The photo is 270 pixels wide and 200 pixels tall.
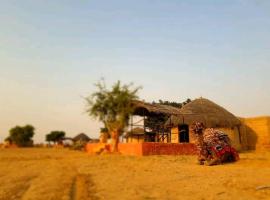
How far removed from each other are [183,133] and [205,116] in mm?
2370

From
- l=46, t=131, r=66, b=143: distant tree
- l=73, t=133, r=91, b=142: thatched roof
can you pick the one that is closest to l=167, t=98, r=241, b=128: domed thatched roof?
l=73, t=133, r=91, b=142: thatched roof

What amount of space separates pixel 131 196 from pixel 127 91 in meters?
22.1

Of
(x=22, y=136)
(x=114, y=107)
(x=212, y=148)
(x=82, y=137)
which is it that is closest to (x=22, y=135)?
(x=22, y=136)

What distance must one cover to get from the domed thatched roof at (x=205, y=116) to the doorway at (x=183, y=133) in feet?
2.42

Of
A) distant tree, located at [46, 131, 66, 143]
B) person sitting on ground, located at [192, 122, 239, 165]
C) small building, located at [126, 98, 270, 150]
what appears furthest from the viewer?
distant tree, located at [46, 131, 66, 143]

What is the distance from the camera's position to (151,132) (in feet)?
91.6

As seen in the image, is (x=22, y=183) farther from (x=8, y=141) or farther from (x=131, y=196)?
(x=8, y=141)

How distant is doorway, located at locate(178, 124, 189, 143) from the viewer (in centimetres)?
2599

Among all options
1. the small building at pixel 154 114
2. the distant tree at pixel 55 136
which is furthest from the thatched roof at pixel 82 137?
the small building at pixel 154 114

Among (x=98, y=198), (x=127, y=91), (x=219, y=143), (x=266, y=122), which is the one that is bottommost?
(x=98, y=198)

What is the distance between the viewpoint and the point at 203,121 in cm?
2564

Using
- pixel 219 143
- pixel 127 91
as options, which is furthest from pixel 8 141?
pixel 219 143

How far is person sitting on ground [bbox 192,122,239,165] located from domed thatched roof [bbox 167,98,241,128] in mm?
11623

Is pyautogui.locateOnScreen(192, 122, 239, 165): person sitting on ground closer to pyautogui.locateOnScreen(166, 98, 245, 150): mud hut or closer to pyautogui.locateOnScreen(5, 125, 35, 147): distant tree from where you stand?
pyautogui.locateOnScreen(166, 98, 245, 150): mud hut
